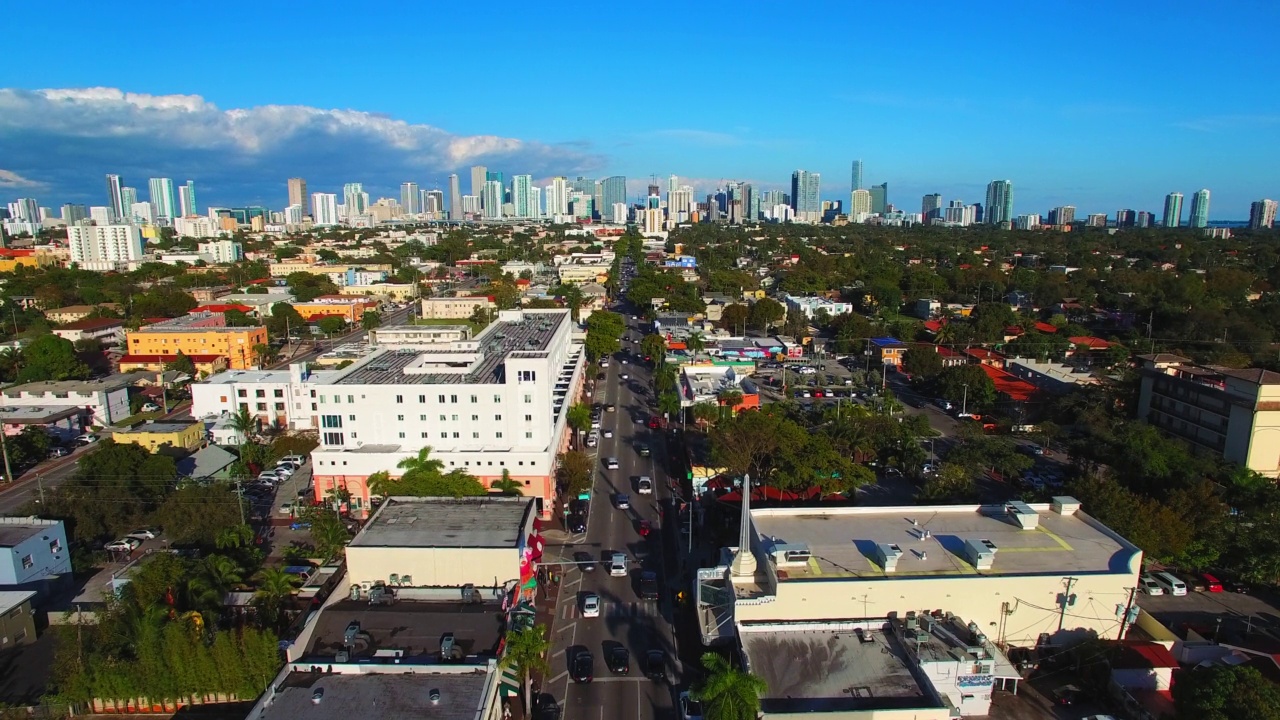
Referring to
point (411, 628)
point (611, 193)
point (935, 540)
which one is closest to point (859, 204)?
point (611, 193)

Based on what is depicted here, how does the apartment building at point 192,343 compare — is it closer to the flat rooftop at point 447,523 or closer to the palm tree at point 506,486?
the palm tree at point 506,486

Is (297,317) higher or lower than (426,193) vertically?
lower

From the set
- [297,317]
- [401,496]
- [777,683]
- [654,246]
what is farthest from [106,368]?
[654,246]

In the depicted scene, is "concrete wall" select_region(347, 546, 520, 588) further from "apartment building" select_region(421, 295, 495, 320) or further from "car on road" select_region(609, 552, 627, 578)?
"apartment building" select_region(421, 295, 495, 320)

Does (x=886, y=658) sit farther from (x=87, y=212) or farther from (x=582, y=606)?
(x=87, y=212)

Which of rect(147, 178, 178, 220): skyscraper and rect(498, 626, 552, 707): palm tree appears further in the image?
rect(147, 178, 178, 220): skyscraper

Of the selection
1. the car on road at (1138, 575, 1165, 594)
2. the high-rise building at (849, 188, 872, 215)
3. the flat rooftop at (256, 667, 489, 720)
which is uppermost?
the high-rise building at (849, 188, 872, 215)

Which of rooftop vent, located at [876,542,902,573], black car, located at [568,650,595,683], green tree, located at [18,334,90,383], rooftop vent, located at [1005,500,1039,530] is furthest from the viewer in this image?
green tree, located at [18,334,90,383]

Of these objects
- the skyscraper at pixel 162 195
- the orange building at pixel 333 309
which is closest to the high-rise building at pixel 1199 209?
the orange building at pixel 333 309

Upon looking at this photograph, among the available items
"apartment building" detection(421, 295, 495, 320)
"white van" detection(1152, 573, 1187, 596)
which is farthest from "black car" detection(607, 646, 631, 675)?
"apartment building" detection(421, 295, 495, 320)
